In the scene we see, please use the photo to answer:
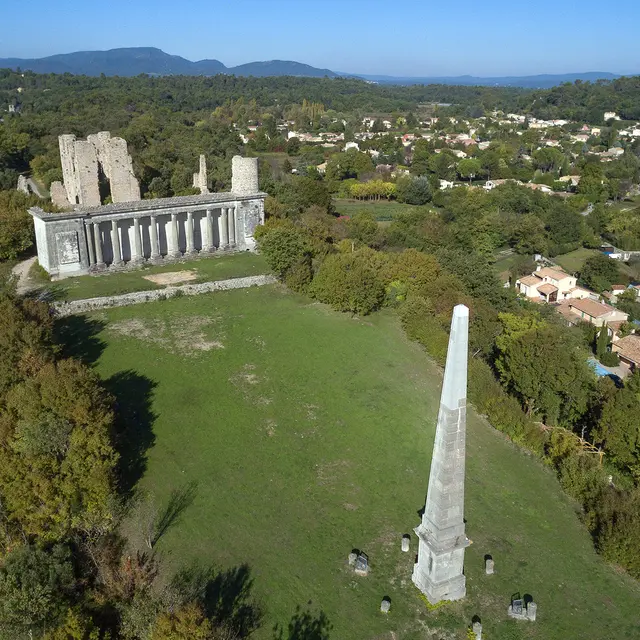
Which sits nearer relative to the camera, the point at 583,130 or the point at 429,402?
the point at 429,402

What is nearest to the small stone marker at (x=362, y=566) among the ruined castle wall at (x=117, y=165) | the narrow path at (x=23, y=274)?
the narrow path at (x=23, y=274)

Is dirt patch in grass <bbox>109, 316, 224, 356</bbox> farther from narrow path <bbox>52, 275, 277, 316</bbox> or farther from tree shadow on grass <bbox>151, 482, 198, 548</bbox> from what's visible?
tree shadow on grass <bbox>151, 482, 198, 548</bbox>

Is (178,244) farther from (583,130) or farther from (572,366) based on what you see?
(583,130)

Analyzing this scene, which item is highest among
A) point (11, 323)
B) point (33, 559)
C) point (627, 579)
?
point (11, 323)

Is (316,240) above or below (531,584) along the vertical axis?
above

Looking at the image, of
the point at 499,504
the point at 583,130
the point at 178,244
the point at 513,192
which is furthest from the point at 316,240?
the point at 583,130
